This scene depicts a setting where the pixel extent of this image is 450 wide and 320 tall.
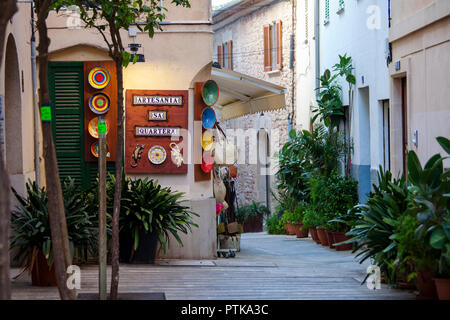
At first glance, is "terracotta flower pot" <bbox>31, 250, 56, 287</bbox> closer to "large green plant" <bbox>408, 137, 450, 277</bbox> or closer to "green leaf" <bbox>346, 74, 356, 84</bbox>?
"large green plant" <bbox>408, 137, 450, 277</bbox>

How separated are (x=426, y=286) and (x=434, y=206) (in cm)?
85

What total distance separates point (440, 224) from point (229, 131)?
2177cm

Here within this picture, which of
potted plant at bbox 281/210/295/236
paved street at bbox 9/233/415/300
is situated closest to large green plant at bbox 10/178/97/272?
paved street at bbox 9/233/415/300

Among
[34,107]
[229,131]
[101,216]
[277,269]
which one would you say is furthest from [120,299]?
[229,131]

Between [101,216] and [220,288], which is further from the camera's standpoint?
[220,288]

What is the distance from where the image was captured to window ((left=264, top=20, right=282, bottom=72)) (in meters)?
23.4

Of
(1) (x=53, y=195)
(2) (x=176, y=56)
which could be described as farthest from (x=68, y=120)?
(1) (x=53, y=195)

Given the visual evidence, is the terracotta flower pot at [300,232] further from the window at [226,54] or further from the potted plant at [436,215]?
the window at [226,54]

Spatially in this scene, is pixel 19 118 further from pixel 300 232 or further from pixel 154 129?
pixel 300 232

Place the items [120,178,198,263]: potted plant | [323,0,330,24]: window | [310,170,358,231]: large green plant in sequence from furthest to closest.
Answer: [323,0,330,24]: window < [310,170,358,231]: large green plant < [120,178,198,263]: potted plant

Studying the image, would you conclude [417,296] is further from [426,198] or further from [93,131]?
[93,131]

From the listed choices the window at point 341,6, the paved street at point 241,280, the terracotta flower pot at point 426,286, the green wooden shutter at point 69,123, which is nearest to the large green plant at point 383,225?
the paved street at point 241,280

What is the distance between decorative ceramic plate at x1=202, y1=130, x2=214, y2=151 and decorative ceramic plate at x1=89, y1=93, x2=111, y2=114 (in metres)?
1.54
